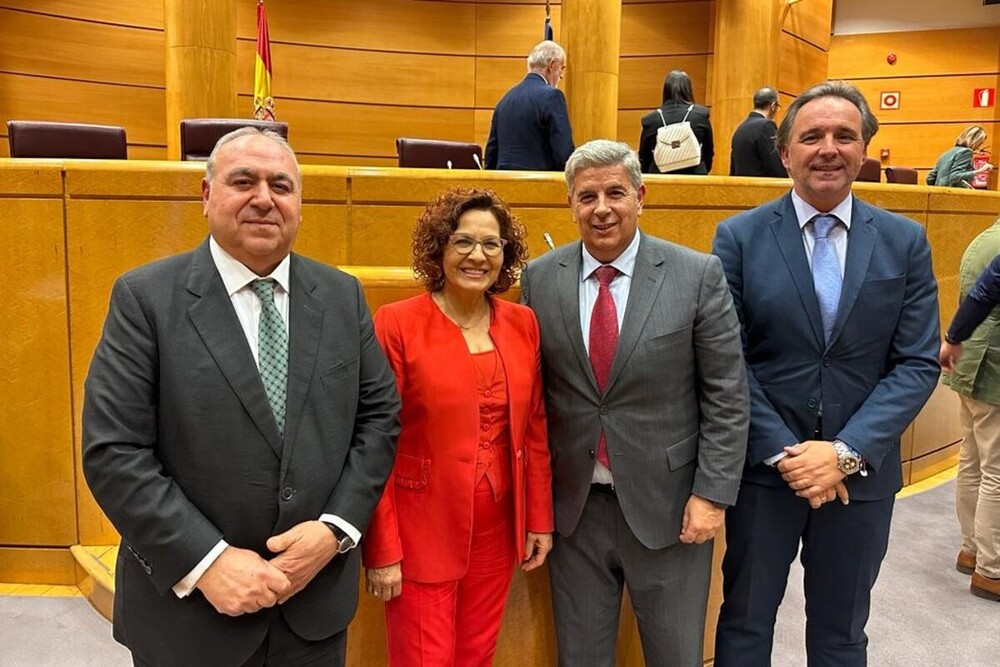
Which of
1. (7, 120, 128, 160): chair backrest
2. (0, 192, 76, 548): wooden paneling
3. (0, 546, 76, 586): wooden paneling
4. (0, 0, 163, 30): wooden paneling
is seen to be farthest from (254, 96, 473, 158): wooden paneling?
(0, 546, 76, 586): wooden paneling

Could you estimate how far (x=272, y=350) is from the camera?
1293 millimetres

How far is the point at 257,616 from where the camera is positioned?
1.27m

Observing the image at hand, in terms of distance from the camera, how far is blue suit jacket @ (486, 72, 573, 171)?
376 cm

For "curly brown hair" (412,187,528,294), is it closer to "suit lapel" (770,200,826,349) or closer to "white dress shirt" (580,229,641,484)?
"white dress shirt" (580,229,641,484)

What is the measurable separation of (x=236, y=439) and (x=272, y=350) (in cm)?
16

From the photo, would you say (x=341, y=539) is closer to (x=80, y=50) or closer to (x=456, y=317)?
(x=456, y=317)

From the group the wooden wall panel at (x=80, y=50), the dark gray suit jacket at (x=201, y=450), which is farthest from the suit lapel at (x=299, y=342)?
the wooden wall panel at (x=80, y=50)

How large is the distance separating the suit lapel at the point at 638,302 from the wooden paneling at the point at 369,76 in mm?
6669

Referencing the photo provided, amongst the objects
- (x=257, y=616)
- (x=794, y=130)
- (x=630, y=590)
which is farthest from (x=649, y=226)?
(x=257, y=616)

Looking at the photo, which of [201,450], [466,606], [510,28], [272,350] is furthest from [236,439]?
[510,28]

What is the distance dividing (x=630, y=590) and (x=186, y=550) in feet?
3.19

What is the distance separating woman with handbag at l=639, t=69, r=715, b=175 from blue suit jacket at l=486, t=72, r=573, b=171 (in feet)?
2.05

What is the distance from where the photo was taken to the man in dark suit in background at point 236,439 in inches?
46.8

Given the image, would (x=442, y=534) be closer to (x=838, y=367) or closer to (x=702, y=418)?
(x=702, y=418)
